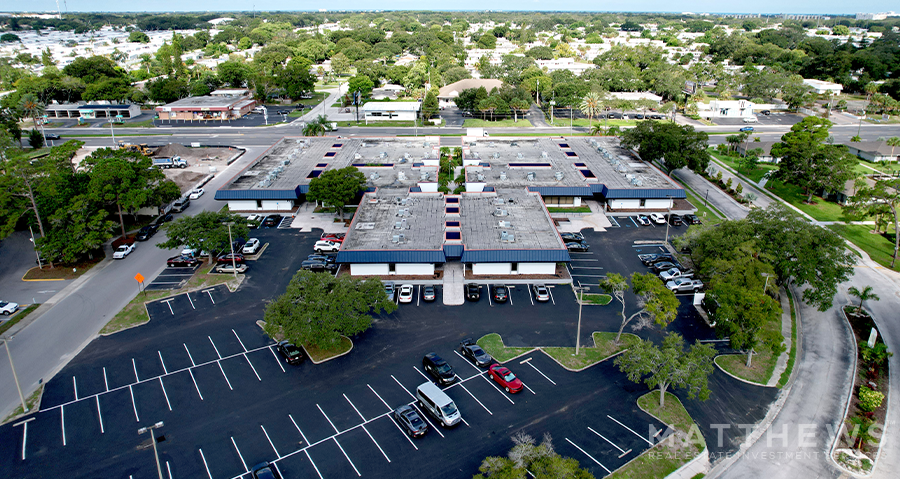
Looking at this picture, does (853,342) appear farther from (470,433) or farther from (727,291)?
(470,433)

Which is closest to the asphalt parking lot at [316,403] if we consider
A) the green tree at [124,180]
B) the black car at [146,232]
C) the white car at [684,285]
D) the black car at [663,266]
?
the white car at [684,285]

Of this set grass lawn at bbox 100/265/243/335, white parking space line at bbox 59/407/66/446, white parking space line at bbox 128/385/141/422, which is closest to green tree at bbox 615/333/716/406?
white parking space line at bbox 128/385/141/422

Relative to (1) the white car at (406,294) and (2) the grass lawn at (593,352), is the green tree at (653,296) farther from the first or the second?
(1) the white car at (406,294)

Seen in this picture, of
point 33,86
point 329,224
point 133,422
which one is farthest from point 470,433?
point 33,86

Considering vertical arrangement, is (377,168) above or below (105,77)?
below

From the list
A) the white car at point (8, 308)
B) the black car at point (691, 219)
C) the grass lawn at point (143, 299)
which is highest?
the white car at point (8, 308)

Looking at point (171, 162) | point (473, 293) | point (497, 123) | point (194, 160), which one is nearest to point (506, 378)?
point (473, 293)

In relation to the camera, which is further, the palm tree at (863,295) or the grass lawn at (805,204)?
the grass lawn at (805,204)

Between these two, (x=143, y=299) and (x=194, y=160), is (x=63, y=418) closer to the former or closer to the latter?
(x=143, y=299)
